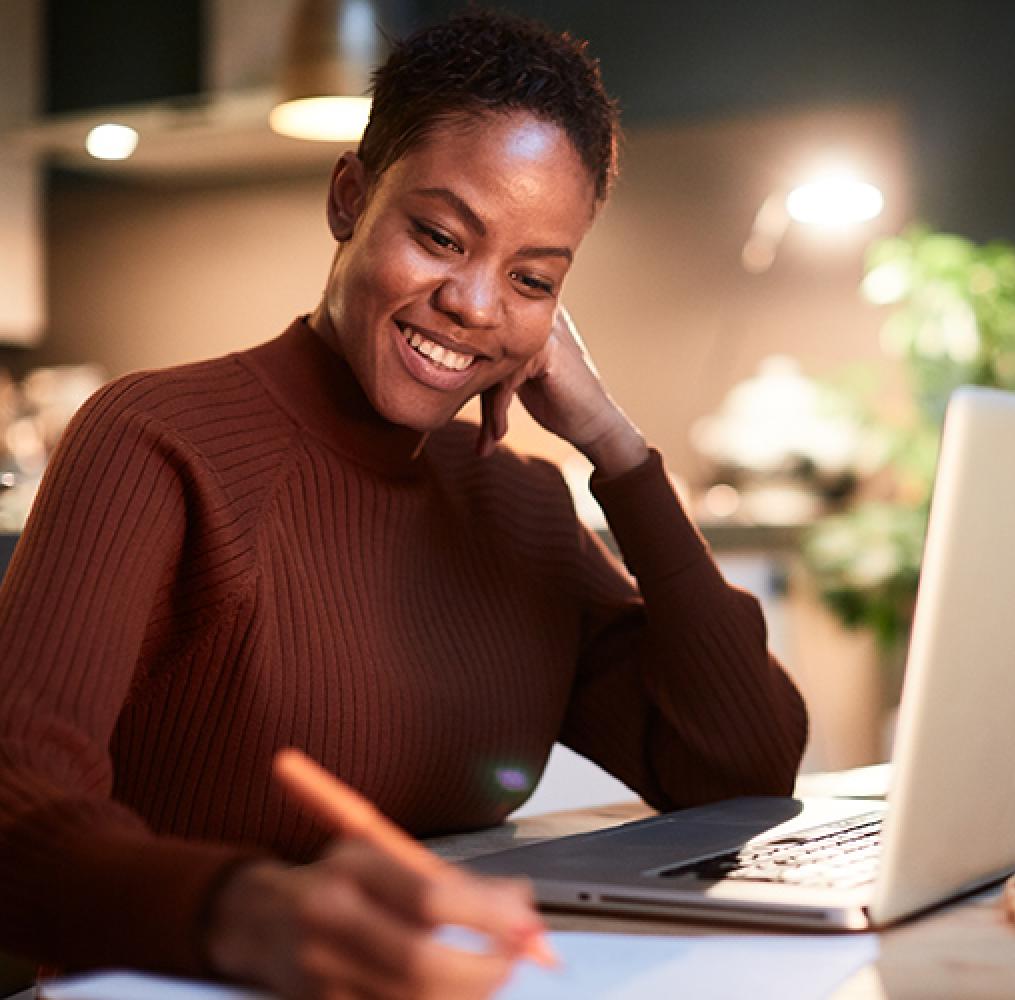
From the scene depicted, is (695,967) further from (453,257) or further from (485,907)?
(453,257)

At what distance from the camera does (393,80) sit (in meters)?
1.25

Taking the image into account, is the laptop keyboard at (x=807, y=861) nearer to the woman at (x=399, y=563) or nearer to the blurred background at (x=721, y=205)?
the woman at (x=399, y=563)

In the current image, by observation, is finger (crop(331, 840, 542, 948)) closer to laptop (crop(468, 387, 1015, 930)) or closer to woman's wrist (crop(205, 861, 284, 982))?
woman's wrist (crop(205, 861, 284, 982))

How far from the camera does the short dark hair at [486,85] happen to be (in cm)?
120

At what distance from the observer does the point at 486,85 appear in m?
1.19

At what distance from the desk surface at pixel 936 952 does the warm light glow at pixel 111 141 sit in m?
3.57

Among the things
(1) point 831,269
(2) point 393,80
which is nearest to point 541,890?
(2) point 393,80

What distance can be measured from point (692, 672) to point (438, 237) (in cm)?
47

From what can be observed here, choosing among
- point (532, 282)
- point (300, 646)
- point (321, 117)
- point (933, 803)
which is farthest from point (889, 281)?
point (933, 803)

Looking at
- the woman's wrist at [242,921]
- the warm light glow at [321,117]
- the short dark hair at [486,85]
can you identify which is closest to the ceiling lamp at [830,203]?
the warm light glow at [321,117]

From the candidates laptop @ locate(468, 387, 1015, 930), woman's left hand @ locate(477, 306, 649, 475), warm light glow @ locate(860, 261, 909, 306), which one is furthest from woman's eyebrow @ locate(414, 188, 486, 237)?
warm light glow @ locate(860, 261, 909, 306)

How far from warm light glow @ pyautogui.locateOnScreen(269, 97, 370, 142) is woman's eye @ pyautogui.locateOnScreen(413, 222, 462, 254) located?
228cm

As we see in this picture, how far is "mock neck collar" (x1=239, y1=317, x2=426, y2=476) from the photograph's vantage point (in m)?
1.25

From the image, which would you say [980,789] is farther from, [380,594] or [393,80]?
[393,80]
